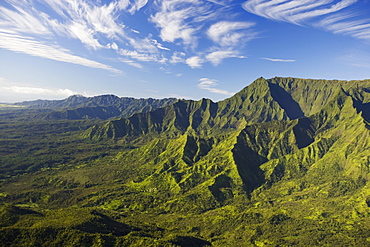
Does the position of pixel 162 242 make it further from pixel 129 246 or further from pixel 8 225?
pixel 8 225

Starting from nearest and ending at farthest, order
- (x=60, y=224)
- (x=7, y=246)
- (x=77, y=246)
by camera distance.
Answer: (x=7, y=246) < (x=77, y=246) < (x=60, y=224)

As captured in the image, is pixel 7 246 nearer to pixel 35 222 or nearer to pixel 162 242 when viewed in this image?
pixel 35 222

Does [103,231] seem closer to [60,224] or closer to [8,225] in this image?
[60,224]

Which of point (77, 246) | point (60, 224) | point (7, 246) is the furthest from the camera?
point (60, 224)

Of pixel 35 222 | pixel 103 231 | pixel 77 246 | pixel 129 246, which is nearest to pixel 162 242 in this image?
pixel 129 246

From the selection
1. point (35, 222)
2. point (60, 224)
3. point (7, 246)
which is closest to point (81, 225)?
point (60, 224)

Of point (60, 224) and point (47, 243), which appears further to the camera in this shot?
point (60, 224)

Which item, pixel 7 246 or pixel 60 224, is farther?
pixel 60 224

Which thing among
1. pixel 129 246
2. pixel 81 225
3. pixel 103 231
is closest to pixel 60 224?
pixel 81 225
